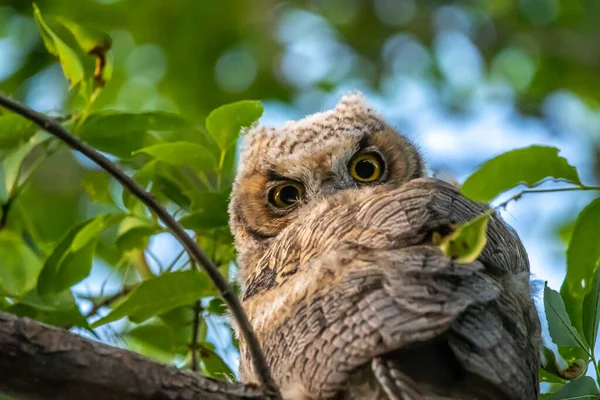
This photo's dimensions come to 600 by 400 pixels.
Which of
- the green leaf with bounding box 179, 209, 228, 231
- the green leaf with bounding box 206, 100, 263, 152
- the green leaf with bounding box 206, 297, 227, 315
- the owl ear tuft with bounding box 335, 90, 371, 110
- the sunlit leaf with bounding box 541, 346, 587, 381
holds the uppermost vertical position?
the owl ear tuft with bounding box 335, 90, 371, 110

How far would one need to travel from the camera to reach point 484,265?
227 centimetres

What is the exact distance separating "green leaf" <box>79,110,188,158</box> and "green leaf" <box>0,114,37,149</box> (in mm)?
194

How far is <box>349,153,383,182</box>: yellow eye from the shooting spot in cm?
355

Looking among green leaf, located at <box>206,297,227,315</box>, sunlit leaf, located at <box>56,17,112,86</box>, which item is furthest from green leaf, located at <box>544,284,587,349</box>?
sunlit leaf, located at <box>56,17,112,86</box>

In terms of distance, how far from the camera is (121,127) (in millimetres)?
2996

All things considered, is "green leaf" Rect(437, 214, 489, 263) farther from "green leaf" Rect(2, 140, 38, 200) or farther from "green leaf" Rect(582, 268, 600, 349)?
"green leaf" Rect(2, 140, 38, 200)

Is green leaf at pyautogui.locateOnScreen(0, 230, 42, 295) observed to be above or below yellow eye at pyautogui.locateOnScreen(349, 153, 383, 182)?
below

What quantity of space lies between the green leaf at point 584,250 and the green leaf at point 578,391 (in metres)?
0.37

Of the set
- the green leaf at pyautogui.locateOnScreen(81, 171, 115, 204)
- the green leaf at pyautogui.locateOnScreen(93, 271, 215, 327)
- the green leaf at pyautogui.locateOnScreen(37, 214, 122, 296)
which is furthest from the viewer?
the green leaf at pyautogui.locateOnScreen(81, 171, 115, 204)

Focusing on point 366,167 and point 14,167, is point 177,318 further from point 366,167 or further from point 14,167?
point 366,167

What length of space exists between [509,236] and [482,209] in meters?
0.13

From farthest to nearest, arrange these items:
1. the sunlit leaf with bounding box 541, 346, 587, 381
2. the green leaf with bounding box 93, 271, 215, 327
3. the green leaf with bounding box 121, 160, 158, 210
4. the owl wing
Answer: the green leaf with bounding box 121, 160, 158, 210 < the green leaf with bounding box 93, 271, 215, 327 < the sunlit leaf with bounding box 541, 346, 587, 381 < the owl wing

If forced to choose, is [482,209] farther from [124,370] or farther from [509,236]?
[124,370]

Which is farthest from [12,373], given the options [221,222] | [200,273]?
[221,222]
